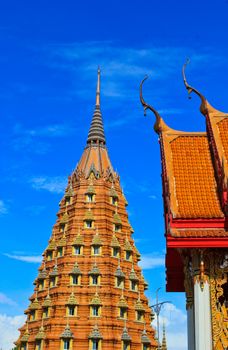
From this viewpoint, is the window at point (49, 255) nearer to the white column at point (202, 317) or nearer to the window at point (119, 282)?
the window at point (119, 282)

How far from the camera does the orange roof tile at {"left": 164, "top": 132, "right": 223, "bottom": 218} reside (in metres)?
14.2

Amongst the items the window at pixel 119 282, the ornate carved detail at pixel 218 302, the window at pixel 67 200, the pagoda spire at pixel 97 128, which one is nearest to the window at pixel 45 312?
the window at pixel 119 282

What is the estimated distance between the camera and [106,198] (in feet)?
178

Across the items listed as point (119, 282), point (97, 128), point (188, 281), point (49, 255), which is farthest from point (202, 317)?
point (97, 128)

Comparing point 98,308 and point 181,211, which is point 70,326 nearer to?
Answer: point 98,308

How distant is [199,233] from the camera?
13.5 metres

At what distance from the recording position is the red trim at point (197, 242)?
13.4 m

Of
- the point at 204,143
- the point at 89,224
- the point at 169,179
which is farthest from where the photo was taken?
the point at 89,224

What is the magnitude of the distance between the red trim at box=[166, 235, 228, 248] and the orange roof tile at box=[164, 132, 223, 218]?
70 centimetres

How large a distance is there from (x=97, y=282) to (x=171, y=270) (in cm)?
3127

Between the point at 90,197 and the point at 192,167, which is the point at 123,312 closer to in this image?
the point at 90,197

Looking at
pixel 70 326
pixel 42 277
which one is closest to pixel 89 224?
pixel 42 277

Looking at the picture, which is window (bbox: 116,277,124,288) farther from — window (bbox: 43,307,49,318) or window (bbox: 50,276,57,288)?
window (bbox: 43,307,49,318)

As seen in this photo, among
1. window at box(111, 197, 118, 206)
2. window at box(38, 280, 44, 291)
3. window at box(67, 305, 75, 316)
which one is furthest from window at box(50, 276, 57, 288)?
window at box(111, 197, 118, 206)
